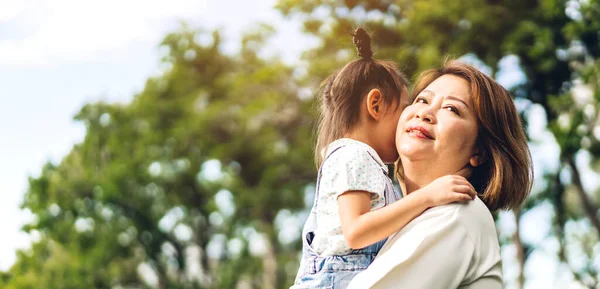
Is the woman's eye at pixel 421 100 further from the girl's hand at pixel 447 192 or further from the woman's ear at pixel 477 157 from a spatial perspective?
the girl's hand at pixel 447 192

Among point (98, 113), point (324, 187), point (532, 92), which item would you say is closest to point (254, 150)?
point (98, 113)

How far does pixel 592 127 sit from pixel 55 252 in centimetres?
1810

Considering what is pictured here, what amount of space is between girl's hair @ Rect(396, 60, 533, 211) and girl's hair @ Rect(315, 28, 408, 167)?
402 mm

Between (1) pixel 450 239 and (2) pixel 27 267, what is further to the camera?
(2) pixel 27 267

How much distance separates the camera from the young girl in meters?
2.79

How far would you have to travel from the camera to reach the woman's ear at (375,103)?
11.1 feet

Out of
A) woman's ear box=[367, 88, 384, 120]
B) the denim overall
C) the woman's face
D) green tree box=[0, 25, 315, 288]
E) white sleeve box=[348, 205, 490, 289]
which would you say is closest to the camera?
white sleeve box=[348, 205, 490, 289]

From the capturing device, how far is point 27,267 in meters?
28.2

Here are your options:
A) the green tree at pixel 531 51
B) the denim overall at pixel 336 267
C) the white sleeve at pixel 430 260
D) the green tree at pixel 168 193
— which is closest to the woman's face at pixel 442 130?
the denim overall at pixel 336 267

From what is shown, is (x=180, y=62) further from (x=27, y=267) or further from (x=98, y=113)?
(x=27, y=267)

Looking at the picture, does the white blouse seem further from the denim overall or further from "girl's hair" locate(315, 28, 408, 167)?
"girl's hair" locate(315, 28, 408, 167)

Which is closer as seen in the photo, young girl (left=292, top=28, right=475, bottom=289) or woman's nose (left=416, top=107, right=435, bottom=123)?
young girl (left=292, top=28, right=475, bottom=289)

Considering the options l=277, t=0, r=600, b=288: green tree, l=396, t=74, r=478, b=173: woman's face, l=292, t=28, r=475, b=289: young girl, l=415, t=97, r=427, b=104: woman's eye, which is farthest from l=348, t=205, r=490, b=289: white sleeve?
l=277, t=0, r=600, b=288: green tree

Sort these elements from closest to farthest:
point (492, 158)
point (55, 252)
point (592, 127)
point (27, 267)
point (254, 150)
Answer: point (492, 158) → point (592, 127) → point (254, 150) → point (55, 252) → point (27, 267)
